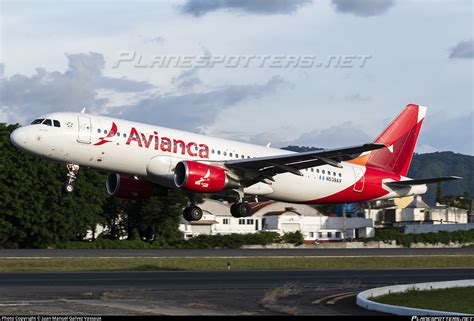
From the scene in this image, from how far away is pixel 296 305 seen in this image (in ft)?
82.4

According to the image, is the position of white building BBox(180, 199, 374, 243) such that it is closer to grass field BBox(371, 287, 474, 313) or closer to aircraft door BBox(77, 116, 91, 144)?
aircraft door BBox(77, 116, 91, 144)

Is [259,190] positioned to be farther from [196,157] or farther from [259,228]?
[259,228]

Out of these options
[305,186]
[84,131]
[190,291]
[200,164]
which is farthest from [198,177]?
[190,291]

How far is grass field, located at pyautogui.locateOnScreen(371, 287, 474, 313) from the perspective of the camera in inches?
936

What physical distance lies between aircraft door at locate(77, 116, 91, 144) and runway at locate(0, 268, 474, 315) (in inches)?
251

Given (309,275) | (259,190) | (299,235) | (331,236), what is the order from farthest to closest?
(331,236)
(299,235)
(259,190)
(309,275)

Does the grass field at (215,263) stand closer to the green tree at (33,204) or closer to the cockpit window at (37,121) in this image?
the cockpit window at (37,121)

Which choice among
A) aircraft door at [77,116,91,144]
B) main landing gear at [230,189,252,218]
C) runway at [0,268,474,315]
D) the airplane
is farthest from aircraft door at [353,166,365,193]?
aircraft door at [77,116,91,144]

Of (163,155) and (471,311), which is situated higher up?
(163,155)

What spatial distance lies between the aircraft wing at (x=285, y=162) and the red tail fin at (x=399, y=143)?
850cm

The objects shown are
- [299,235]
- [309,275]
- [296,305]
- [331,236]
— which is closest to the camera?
[296,305]

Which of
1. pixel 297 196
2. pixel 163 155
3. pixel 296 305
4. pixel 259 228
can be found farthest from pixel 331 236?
pixel 296 305

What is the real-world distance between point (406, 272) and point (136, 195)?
1550 cm

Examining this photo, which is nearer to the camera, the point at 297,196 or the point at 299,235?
the point at 297,196
